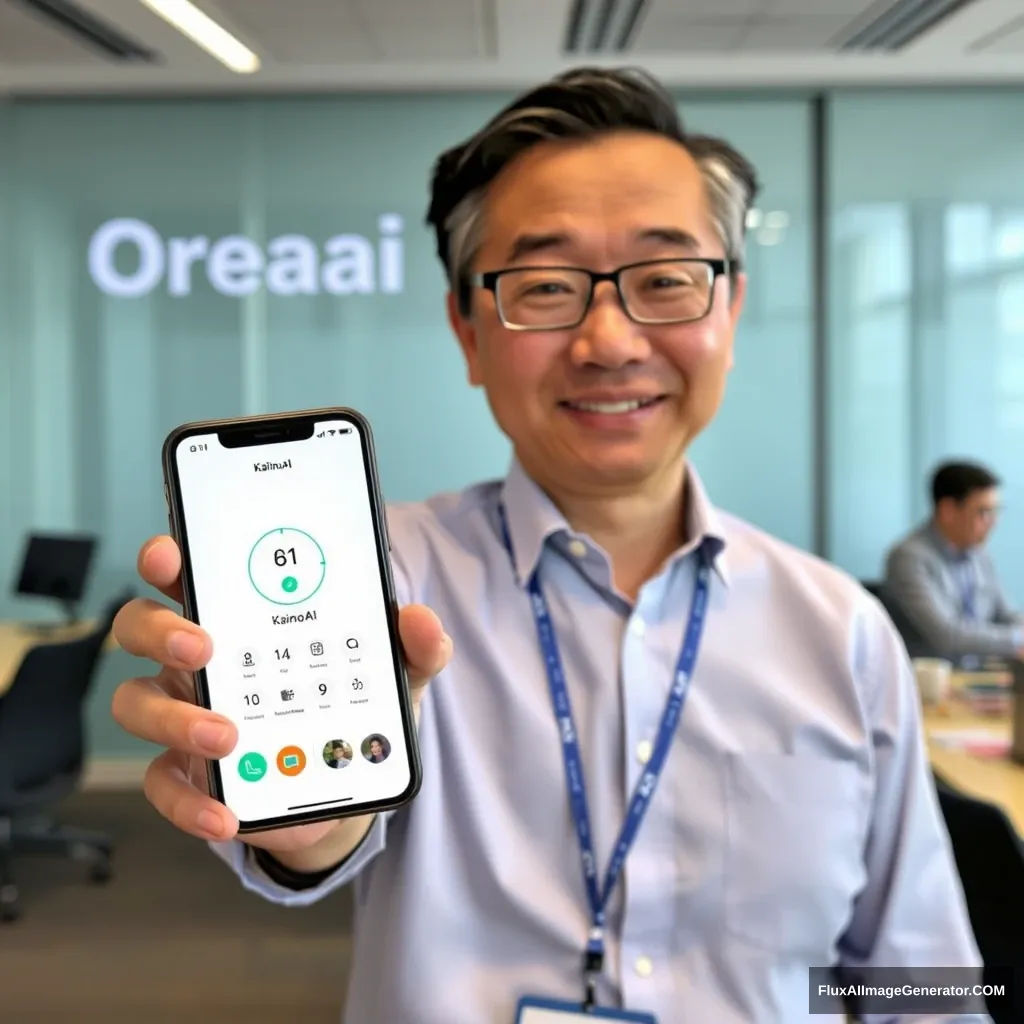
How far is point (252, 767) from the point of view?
2.62 ft

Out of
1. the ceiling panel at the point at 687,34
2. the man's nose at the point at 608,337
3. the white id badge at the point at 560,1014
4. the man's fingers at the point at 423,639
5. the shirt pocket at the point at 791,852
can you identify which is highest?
the ceiling panel at the point at 687,34

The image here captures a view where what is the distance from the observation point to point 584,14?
13.8 ft

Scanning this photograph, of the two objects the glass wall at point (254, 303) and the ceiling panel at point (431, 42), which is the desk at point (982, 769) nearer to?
the glass wall at point (254, 303)

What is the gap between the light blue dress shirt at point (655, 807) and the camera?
1.01 metres

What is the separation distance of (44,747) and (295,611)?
10.6ft

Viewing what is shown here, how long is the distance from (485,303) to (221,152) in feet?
15.1

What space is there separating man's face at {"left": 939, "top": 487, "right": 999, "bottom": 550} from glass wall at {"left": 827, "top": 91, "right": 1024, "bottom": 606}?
3.65 feet

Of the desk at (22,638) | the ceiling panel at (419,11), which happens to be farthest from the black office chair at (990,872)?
the ceiling panel at (419,11)

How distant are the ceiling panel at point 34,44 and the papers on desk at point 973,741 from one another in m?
4.32

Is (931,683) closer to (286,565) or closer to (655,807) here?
(655,807)

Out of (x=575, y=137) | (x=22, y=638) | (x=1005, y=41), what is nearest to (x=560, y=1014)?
(x=575, y=137)

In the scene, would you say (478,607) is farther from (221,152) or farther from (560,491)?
(221,152)

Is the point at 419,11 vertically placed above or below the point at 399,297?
above

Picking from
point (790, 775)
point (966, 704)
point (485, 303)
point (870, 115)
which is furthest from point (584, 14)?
point (790, 775)
